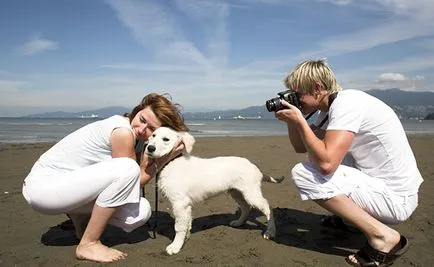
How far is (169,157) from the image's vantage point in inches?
160

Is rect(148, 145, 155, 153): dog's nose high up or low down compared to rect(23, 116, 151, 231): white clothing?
up

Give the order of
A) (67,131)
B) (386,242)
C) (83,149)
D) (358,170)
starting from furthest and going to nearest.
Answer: (67,131)
(83,149)
(358,170)
(386,242)

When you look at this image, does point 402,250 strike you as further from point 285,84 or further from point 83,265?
point 83,265

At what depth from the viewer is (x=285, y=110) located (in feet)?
11.2

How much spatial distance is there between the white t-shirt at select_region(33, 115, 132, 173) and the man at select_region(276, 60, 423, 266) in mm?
1698

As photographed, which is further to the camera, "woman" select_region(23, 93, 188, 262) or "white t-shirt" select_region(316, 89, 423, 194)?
"woman" select_region(23, 93, 188, 262)

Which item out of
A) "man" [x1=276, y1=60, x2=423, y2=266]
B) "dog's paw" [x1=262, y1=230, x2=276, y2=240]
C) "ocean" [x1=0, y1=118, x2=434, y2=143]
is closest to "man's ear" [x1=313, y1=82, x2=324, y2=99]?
"man" [x1=276, y1=60, x2=423, y2=266]

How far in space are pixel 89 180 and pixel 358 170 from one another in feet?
8.05

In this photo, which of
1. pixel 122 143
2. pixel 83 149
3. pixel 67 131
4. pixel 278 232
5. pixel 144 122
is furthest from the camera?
pixel 67 131

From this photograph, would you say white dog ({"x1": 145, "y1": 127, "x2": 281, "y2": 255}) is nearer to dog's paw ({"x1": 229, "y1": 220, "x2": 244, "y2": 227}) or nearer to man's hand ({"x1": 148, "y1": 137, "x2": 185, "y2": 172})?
man's hand ({"x1": 148, "y1": 137, "x2": 185, "y2": 172})

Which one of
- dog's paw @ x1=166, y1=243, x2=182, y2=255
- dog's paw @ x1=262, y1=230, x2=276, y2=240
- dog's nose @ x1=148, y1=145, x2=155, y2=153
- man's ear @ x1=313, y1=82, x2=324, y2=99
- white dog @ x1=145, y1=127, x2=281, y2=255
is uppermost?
man's ear @ x1=313, y1=82, x2=324, y2=99

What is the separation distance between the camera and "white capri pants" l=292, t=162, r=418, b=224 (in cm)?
333

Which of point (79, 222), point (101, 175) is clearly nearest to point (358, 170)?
point (101, 175)

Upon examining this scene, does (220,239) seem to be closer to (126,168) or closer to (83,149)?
(126,168)
